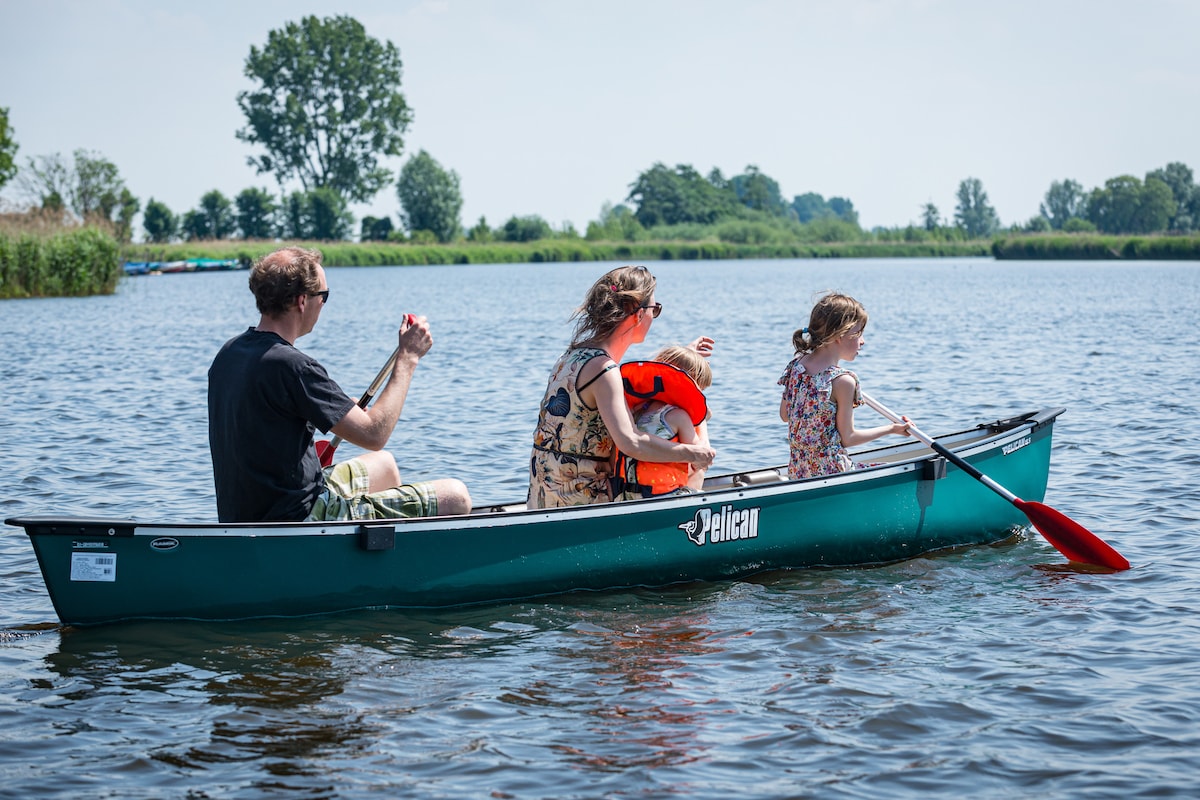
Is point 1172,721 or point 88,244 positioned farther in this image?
point 88,244

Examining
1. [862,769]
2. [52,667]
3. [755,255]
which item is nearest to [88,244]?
[52,667]

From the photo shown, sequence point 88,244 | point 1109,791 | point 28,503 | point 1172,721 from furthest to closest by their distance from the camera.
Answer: point 88,244, point 28,503, point 1172,721, point 1109,791

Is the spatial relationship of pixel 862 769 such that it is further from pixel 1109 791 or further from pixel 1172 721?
pixel 1172 721

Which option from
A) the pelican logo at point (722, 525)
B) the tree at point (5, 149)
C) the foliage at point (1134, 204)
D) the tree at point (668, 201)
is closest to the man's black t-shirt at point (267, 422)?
the pelican logo at point (722, 525)

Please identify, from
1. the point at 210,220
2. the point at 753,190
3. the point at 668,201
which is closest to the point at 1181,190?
the point at 753,190

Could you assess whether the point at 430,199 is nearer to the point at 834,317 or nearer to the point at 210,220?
the point at 210,220

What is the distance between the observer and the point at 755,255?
81.7m

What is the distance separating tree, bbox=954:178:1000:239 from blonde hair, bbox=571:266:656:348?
148 m

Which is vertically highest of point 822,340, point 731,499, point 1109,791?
point 822,340

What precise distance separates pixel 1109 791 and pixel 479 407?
979cm

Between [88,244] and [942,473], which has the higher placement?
[88,244]

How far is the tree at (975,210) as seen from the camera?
146 m

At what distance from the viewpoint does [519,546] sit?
5.64m

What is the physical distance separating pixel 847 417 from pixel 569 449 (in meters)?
1.56
